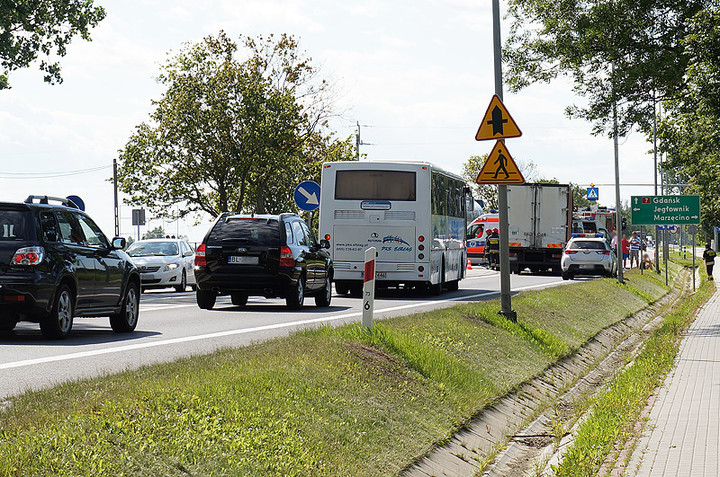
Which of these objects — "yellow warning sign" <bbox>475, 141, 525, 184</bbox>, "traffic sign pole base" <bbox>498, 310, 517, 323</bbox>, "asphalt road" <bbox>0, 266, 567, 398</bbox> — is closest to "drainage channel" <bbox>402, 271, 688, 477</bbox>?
"traffic sign pole base" <bbox>498, 310, 517, 323</bbox>

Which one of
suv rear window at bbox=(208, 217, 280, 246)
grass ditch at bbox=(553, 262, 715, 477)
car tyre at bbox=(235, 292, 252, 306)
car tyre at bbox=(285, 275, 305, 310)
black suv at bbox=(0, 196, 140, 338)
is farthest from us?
car tyre at bbox=(235, 292, 252, 306)

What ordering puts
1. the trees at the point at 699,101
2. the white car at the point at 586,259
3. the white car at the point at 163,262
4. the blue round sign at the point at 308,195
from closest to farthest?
the trees at the point at 699,101 < the blue round sign at the point at 308,195 < the white car at the point at 163,262 < the white car at the point at 586,259

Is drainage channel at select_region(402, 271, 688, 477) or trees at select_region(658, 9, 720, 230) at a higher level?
trees at select_region(658, 9, 720, 230)

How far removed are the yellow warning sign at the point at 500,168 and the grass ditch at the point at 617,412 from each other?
3.09 metres

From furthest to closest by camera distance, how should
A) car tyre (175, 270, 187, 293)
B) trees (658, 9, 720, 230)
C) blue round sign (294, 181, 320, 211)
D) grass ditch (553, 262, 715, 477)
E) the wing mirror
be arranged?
car tyre (175, 270, 187, 293) < blue round sign (294, 181, 320, 211) < trees (658, 9, 720, 230) < the wing mirror < grass ditch (553, 262, 715, 477)

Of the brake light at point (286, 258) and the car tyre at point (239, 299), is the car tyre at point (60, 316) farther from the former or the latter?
the car tyre at point (239, 299)

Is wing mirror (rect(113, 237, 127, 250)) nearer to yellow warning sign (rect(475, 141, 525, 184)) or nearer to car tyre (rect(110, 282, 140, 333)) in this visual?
car tyre (rect(110, 282, 140, 333))

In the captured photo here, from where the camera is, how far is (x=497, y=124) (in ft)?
48.8

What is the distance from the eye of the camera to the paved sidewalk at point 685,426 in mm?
6750

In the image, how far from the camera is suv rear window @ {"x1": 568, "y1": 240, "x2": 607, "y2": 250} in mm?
41438

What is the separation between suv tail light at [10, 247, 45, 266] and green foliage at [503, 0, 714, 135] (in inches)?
578

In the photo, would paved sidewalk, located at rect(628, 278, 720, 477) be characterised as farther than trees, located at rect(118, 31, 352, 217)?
No

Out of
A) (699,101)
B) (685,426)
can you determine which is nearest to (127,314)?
(685,426)

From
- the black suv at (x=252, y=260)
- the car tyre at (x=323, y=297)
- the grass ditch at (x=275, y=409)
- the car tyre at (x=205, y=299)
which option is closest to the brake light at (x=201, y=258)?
the black suv at (x=252, y=260)
